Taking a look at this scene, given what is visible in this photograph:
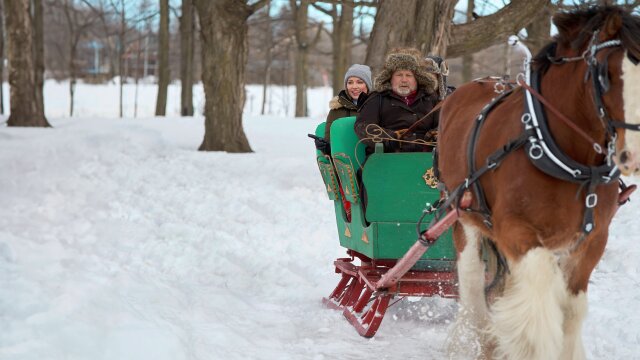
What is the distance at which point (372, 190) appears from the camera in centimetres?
524

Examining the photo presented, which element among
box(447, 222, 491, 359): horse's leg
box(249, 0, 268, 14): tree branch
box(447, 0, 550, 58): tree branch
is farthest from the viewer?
box(249, 0, 268, 14): tree branch

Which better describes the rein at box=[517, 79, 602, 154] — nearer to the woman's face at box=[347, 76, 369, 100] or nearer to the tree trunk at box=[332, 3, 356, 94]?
the woman's face at box=[347, 76, 369, 100]

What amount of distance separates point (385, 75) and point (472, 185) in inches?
71.8

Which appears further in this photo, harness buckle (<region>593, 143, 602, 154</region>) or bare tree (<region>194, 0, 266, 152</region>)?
bare tree (<region>194, 0, 266, 152</region>)

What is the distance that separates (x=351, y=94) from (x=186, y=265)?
7.05 feet

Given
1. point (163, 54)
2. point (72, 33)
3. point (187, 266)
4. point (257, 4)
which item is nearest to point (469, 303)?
point (187, 266)

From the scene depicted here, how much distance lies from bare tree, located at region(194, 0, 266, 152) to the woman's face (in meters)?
6.85

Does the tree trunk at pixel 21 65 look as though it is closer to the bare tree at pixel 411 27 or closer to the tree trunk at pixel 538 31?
the bare tree at pixel 411 27

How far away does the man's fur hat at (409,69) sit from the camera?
5.45 metres

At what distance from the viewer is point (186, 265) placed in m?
7.14

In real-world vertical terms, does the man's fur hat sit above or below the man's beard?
above

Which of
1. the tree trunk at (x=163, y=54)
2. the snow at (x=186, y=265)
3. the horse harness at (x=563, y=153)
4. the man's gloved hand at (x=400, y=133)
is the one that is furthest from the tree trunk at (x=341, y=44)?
the horse harness at (x=563, y=153)

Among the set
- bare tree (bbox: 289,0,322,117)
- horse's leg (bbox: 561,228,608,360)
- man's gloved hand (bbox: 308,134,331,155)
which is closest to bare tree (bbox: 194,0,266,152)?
man's gloved hand (bbox: 308,134,331,155)

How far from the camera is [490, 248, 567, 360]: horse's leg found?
3451 millimetres
